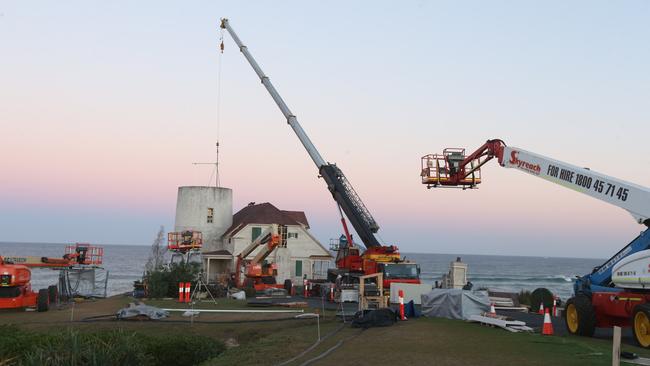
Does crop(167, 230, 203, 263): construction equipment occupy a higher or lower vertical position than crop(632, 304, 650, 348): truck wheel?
higher

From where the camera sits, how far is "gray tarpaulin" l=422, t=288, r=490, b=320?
2314cm

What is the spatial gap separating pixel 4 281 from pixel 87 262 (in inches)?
339

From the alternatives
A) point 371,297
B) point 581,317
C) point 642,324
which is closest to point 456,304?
point 371,297

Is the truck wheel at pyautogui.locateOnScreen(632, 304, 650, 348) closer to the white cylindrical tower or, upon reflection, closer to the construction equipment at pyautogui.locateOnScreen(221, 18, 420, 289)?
the construction equipment at pyautogui.locateOnScreen(221, 18, 420, 289)

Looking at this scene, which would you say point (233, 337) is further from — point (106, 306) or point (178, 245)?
point (178, 245)

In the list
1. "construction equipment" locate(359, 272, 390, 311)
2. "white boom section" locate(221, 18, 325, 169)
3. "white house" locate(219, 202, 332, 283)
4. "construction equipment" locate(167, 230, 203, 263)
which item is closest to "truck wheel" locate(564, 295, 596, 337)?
"construction equipment" locate(359, 272, 390, 311)

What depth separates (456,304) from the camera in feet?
76.7

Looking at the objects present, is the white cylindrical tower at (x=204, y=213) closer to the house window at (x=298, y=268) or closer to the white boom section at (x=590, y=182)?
the house window at (x=298, y=268)

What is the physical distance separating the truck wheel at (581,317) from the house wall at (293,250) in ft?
114

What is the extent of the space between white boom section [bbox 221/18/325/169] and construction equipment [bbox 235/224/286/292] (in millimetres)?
6940

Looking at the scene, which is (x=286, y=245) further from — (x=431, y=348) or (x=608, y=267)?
(x=431, y=348)

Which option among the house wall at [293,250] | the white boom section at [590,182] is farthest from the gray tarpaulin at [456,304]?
the house wall at [293,250]

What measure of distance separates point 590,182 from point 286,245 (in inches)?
1424

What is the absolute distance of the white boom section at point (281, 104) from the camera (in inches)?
1450
